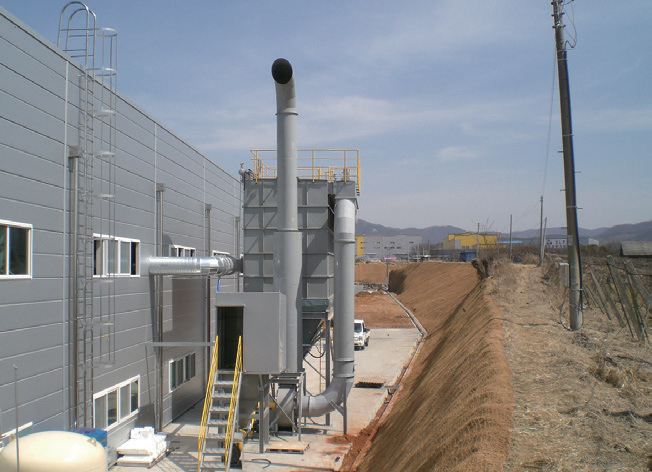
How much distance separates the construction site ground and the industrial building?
1807mm

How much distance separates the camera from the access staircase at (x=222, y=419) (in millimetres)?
13781

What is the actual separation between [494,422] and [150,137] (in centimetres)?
1362

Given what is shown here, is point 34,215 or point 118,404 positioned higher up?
point 34,215

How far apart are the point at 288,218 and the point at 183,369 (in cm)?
777

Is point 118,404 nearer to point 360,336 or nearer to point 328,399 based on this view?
point 328,399

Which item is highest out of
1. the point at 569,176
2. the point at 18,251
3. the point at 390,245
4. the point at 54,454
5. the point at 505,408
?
the point at 569,176

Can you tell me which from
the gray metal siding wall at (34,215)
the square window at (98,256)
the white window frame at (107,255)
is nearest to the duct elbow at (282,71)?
the gray metal siding wall at (34,215)

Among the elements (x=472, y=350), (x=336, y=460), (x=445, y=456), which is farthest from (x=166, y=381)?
(x=445, y=456)

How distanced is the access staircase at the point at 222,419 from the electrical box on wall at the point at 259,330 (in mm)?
338

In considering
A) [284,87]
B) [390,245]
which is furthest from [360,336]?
[390,245]

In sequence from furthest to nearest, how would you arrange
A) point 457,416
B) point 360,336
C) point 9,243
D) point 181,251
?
point 360,336, point 181,251, point 457,416, point 9,243

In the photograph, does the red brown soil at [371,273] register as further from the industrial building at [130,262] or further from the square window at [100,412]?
the square window at [100,412]

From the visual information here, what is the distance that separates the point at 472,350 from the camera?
56.6ft

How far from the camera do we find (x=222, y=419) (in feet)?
49.1
